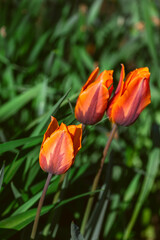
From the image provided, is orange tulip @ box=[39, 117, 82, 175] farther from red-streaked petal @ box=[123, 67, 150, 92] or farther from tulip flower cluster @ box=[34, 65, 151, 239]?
red-streaked petal @ box=[123, 67, 150, 92]

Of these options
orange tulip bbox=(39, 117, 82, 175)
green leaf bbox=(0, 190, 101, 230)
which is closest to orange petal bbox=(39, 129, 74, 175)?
orange tulip bbox=(39, 117, 82, 175)

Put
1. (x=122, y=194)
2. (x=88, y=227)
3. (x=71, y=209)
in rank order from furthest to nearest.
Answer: (x=122, y=194), (x=71, y=209), (x=88, y=227)

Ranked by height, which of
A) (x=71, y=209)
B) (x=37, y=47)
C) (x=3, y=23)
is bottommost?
(x=71, y=209)

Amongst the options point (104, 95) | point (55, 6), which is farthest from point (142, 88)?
point (55, 6)

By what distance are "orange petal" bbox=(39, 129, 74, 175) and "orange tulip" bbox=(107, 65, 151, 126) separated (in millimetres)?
104

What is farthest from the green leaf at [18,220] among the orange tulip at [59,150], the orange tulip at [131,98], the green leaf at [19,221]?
the orange tulip at [131,98]

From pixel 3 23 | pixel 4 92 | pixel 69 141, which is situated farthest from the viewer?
pixel 3 23

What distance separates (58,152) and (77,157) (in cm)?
47

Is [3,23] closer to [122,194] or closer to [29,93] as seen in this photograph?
[29,93]

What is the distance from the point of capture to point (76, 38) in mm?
1605

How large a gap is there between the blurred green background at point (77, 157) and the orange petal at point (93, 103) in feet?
0.18

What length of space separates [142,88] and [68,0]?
2.16 meters

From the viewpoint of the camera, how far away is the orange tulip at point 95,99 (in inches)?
20.7

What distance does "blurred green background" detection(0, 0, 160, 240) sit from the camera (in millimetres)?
648
